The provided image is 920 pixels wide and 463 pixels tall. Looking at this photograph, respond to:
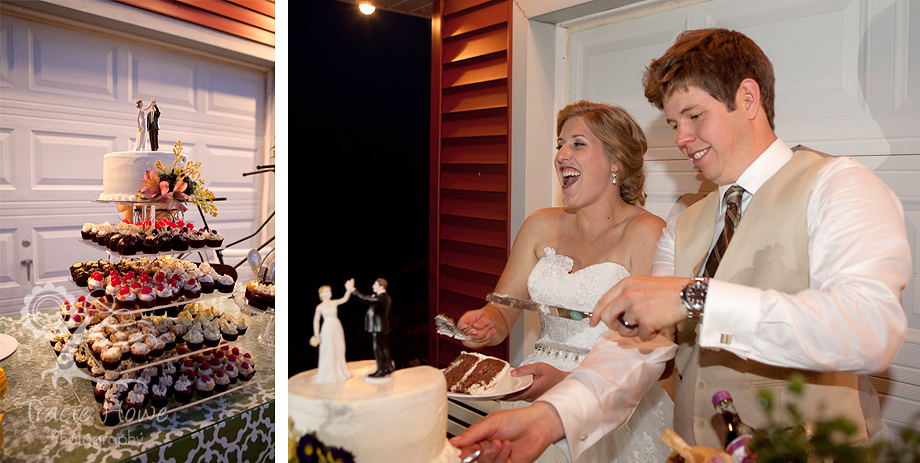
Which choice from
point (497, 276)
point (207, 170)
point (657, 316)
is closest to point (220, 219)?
point (207, 170)

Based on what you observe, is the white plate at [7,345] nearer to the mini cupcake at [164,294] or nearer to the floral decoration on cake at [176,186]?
the mini cupcake at [164,294]

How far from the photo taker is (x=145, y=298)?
5.24ft

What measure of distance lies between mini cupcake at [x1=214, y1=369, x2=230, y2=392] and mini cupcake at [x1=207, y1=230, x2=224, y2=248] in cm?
46

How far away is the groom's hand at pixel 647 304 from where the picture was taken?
787 millimetres

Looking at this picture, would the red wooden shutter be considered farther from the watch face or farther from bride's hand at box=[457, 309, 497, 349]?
the watch face

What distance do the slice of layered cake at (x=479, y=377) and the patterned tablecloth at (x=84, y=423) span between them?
839 millimetres

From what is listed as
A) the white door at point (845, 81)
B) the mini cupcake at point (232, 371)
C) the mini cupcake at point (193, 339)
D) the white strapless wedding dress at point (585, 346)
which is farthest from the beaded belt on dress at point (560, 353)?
the mini cupcake at point (193, 339)

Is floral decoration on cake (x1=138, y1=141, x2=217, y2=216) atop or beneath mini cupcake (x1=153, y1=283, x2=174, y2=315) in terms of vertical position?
atop

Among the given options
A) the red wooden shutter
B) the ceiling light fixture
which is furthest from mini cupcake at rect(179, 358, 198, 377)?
the ceiling light fixture

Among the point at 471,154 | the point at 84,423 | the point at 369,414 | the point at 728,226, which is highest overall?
the point at 471,154

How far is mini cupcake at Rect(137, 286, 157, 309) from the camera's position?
5.23 ft

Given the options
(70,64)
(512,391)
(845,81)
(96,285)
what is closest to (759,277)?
(512,391)

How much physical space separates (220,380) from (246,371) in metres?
0.10

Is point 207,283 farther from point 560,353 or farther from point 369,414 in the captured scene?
point 369,414
